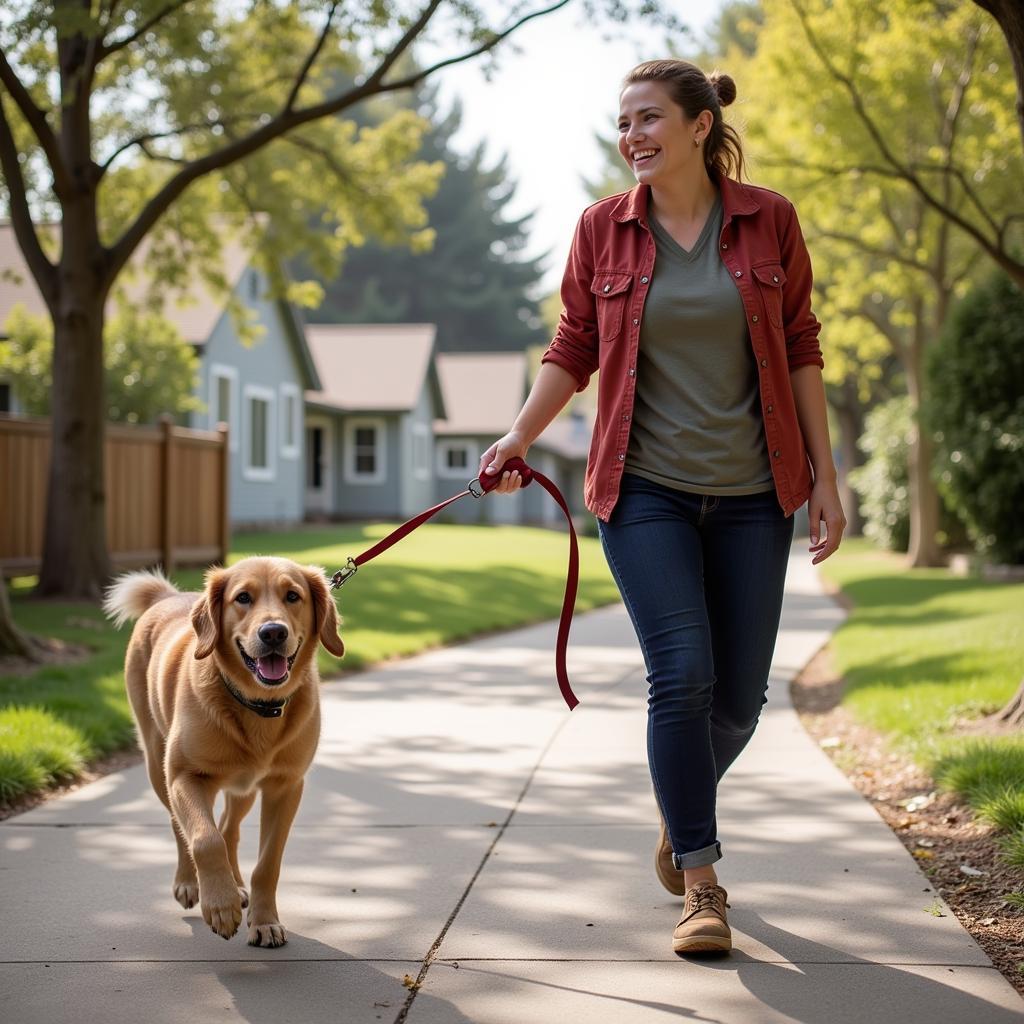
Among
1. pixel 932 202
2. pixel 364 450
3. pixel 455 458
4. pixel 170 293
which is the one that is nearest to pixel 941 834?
pixel 932 202

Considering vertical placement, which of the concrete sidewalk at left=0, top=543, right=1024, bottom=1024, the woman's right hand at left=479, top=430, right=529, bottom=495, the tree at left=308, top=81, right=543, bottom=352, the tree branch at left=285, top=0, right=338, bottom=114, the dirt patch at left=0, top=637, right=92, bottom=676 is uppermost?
the tree at left=308, top=81, right=543, bottom=352

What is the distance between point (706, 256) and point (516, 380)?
43133 mm

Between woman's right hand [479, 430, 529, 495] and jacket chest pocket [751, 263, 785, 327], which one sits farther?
woman's right hand [479, 430, 529, 495]

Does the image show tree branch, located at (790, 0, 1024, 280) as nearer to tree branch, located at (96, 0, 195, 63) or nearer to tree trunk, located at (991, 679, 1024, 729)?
tree trunk, located at (991, 679, 1024, 729)

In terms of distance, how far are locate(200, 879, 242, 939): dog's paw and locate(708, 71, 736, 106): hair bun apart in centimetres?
282

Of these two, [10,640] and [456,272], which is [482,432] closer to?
[456,272]

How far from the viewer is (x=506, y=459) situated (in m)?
4.31

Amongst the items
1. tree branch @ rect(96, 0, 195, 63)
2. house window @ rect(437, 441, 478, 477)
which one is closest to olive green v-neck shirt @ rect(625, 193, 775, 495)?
tree branch @ rect(96, 0, 195, 63)

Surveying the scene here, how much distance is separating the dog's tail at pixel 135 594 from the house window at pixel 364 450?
3279cm

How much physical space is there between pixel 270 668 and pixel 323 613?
364 mm

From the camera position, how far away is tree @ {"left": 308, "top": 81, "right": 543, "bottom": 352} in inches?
2724

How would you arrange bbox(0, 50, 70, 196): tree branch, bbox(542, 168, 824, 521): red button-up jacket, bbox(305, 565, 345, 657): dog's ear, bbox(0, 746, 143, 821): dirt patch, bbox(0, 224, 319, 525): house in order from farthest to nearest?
1. bbox(0, 224, 319, 525): house
2. bbox(0, 50, 70, 196): tree branch
3. bbox(0, 746, 143, 821): dirt patch
4. bbox(305, 565, 345, 657): dog's ear
5. bbox(542, 168, 824, 521): red button-up jacket

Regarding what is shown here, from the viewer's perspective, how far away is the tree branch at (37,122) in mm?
12481

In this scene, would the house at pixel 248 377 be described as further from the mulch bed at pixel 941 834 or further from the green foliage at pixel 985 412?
the mulch bed at pixel 941 834
